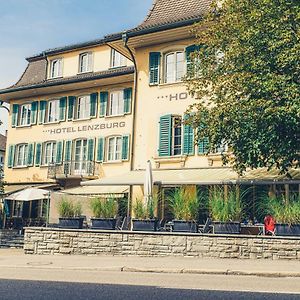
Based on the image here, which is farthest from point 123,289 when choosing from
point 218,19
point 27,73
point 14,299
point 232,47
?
point 27,73

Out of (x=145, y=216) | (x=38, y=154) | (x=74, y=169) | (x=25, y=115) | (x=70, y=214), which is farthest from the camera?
(x=25, y=115)

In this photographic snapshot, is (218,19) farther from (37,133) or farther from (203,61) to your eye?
(37,133)

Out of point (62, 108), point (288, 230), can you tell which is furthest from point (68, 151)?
point (288, 230)

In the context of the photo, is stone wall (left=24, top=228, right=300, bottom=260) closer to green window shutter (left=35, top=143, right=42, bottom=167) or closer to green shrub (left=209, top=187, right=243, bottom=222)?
green shrub (left=209, top=187, right=243, bottom=222)

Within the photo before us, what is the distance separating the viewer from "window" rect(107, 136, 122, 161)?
27.8m

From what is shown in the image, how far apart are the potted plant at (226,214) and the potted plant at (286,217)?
0.98 m

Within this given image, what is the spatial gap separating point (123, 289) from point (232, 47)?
9.47 meters

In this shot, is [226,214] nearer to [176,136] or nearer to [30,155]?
[176,136]

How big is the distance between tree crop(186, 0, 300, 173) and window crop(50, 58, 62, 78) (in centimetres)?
1772

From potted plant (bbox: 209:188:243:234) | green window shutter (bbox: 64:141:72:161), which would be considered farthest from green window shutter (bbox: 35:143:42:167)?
potted plant (bbox: 209:188:243:234)

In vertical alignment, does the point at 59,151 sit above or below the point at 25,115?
below

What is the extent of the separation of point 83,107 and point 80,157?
3.03 metres

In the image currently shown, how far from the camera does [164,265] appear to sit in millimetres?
11742

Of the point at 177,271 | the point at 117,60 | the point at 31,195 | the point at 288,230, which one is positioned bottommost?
the point at 177,271
